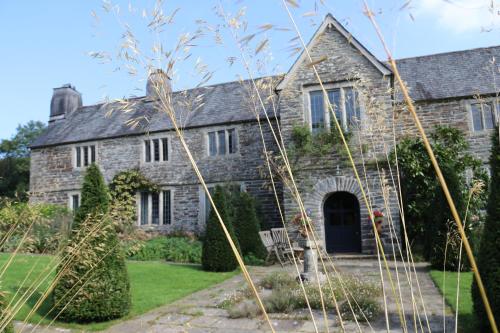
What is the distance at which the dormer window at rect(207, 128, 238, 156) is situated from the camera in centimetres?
1675

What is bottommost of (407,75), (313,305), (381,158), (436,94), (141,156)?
(313,305)

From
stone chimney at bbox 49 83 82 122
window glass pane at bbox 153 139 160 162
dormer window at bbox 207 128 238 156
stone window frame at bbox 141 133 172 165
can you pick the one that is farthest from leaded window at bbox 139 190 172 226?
stone chimney at bbox 49 83 82 122

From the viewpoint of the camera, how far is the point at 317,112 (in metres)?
13.5

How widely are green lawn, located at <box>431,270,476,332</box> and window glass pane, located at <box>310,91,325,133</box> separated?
5.94m

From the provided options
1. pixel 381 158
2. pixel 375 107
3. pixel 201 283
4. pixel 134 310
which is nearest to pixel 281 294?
pixel 134 310

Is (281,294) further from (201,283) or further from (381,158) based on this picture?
(381,158)

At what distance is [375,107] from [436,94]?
1419cm

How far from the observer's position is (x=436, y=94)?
14547mm

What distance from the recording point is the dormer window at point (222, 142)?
1675 cm

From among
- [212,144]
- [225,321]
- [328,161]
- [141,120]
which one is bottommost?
[225,321]

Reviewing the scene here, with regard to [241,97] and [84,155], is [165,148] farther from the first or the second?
[84,155]

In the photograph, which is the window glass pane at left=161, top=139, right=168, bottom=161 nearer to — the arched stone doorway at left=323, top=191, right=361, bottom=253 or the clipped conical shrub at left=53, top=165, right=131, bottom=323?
the arched stone doorway at left=323, top=191, right=361, bottom=253

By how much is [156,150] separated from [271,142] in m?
5.52

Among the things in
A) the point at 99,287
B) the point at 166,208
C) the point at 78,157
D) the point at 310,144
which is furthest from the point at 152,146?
the point at 99,287
